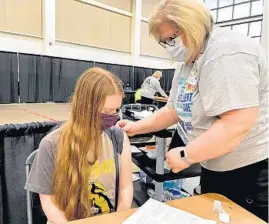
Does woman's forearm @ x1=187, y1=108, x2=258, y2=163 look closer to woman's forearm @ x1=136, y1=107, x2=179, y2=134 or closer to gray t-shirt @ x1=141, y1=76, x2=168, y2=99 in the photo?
woman's forearm @ x1=136, y1=107, x2=179, y2=134

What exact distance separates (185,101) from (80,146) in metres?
0.45

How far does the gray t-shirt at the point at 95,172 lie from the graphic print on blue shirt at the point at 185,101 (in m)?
0.29

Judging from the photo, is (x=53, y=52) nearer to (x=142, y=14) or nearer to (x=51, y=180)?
(x=142, y=14)

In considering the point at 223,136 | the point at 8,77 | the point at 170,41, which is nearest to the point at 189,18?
the point at 170,41

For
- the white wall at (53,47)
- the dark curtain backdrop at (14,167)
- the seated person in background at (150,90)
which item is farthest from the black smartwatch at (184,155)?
the white wall at (53,47)

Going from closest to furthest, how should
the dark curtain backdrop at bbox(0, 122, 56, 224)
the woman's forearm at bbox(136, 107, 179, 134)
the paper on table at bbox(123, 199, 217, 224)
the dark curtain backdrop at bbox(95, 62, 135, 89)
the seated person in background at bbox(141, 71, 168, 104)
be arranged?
the paper on table at bbox(123, 199, 217, 224)
the woman's forearm at bbox(136, 107, 179, 134)
the dark curtain backdrop at bbox(0, 122, 56, 224)
the seated person in background at bbox(141, 71, 168, 104)
the dark curtain backdrop at bbox(95, 62, 135, 89)

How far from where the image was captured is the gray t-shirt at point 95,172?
3.24 feet

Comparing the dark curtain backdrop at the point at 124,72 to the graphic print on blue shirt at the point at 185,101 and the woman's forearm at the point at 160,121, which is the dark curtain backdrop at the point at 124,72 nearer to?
the woman's forearm at the point at 160,121

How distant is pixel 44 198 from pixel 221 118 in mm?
709

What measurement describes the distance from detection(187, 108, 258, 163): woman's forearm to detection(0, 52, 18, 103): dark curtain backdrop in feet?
21.1

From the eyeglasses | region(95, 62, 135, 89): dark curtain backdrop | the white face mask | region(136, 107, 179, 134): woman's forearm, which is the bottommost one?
region(136, 107, 179, 134): woman's forearm

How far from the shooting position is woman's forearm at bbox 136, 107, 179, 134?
4.30 feet

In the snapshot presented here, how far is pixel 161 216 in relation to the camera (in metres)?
0.72

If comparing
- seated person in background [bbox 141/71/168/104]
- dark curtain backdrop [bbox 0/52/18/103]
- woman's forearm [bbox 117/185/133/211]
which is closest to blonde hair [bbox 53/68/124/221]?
woman's forearm [bbox 117/185/133/211]
